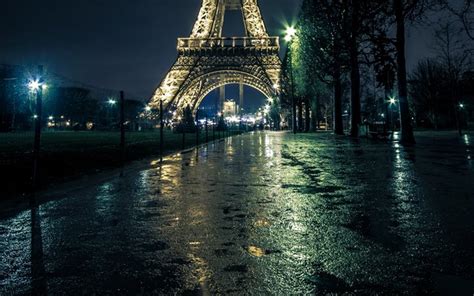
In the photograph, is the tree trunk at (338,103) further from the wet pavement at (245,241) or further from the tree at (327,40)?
the wet pavement at (245,241)

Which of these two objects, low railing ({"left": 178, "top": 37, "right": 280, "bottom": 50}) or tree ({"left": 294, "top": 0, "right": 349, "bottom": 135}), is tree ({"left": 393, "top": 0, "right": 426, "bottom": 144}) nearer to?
tree ({"left": 294, "top": 0, "right": 349, "bottom": 135})

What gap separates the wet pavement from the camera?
2.56m

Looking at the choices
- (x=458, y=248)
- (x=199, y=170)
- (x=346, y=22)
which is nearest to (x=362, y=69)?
(x=346, y=22)

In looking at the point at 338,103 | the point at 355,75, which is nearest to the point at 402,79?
the point at 355,75

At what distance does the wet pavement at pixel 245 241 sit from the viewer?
256cm

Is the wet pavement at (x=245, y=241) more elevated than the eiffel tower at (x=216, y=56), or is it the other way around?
the eiffel tower at (x=216, y=56)

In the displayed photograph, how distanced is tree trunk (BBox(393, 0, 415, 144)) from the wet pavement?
14792 millimetres

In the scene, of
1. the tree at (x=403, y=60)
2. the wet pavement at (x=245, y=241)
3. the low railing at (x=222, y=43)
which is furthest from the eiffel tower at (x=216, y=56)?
the wet pavement at (x=245, y=241)

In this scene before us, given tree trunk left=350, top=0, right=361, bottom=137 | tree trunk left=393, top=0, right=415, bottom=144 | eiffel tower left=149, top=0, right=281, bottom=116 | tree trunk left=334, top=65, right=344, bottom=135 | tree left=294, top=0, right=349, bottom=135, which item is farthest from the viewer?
eiffel tower left=149, top=0, right=281, bottom=116

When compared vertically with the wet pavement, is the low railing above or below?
above

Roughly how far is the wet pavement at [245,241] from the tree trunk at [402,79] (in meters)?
14.8

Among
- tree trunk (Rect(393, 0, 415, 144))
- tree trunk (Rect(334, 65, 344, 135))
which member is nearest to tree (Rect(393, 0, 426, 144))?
tree trunk (Rect(393, 0, 415, 144))

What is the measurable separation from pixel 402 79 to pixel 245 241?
63.5 ft

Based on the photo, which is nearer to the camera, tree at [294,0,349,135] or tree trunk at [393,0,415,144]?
tree trunk at [393,0,415,144]
